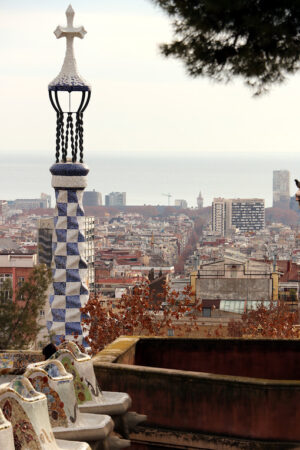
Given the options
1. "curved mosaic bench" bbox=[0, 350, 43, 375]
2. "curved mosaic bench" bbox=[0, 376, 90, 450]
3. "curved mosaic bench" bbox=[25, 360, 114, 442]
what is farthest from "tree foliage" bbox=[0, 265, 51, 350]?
"curved mosaic bench" bbox=[0, 376, 90, 450]

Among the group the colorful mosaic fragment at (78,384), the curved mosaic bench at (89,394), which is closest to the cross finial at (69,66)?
the curved mosaic bench at (89,394)

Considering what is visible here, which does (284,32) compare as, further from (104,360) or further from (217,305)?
(217,305)

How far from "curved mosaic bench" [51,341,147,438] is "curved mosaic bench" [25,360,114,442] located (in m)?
0.27

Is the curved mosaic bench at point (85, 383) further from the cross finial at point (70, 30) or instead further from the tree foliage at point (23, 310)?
the tree foliage at point (23, 310)

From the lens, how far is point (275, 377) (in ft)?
21.2

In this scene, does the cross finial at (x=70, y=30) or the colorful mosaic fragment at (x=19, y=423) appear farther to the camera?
the cross finial at (x=70, y=30)

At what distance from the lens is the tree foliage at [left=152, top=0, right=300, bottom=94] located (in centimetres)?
511

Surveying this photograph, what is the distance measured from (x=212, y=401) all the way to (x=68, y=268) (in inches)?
169

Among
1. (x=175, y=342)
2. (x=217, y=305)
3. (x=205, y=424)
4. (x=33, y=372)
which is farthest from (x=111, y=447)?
(x=217, y=305)

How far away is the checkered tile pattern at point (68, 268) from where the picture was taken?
9461mm

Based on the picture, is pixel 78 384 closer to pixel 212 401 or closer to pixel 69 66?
pixel 212 401

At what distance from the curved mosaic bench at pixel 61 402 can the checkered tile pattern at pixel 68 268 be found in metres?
4.96

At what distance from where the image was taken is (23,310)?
20719 mm

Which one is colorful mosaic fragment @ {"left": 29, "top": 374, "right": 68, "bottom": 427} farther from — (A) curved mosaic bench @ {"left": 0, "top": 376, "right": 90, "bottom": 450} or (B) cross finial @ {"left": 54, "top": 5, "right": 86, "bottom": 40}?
(B) cross finial @ {"left": 54, "top": 5, "right": 86, "bottom": 40}
